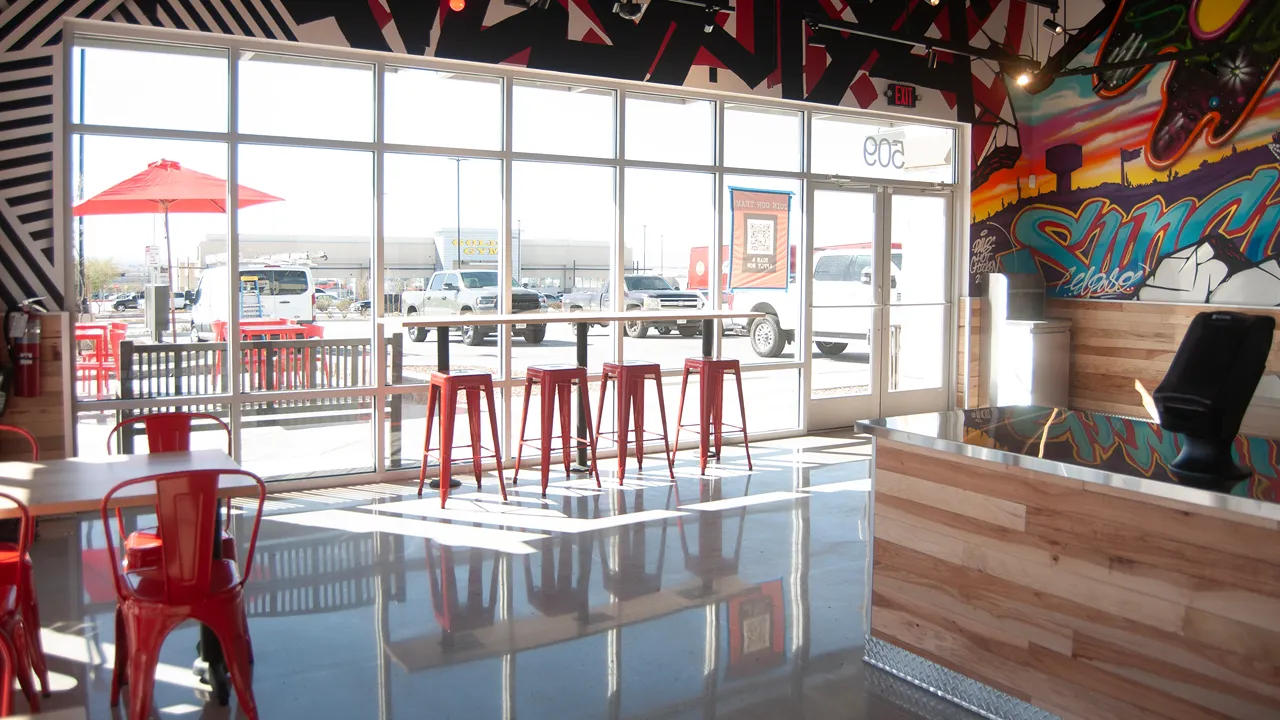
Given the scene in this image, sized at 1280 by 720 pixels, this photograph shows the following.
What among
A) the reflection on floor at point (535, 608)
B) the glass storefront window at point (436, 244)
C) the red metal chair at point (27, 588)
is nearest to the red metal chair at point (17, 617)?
the red metal chair at point (27, 588)

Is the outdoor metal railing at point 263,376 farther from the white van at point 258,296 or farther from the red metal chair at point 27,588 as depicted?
the red metal chair at point 27,588

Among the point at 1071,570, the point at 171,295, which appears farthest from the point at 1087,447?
the point at 171,295

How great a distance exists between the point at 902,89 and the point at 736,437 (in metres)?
3.45

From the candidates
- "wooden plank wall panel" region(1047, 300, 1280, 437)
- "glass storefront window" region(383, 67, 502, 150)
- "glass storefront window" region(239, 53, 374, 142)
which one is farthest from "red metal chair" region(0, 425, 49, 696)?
"wooden plank wall panel" region(1047, 300, 1280, 437)

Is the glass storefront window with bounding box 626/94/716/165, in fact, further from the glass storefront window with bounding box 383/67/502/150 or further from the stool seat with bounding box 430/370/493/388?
the stool seat with bounding box 430/370/493/388

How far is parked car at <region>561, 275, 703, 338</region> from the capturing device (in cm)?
726

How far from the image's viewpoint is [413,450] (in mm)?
6621

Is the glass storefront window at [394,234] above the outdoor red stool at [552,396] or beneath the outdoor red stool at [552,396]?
above

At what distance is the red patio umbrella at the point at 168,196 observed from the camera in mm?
5633

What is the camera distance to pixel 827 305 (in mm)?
8430

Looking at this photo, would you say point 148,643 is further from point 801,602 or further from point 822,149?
point 822,149

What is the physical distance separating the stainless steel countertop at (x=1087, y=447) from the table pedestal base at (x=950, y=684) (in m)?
0.76

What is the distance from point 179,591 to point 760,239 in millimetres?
5871

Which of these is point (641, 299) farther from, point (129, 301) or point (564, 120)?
point (129, 301)
